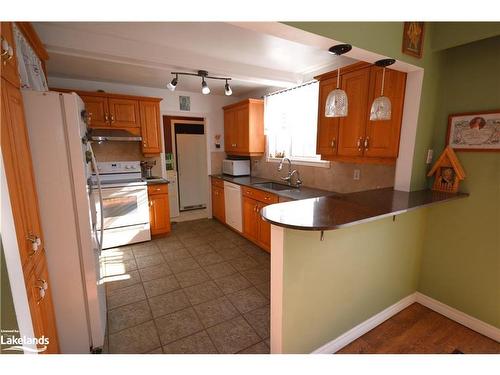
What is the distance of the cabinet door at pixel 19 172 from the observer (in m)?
1.03

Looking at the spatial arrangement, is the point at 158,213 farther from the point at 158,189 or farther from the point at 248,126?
the point at 248,126

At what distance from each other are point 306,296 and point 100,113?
3652 mm

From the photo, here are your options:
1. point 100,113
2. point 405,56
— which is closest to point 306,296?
point 405,56

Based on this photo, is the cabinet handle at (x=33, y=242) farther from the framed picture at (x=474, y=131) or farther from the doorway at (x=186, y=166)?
the doorway at (x=186, y=166)

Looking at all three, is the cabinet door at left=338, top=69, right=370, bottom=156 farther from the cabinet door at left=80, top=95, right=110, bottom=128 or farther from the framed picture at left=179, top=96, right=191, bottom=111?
the cabinet door at left=80, top=95, right=110, bottom=128

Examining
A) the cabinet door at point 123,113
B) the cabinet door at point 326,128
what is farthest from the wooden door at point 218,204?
the cabinet door at point 326,128

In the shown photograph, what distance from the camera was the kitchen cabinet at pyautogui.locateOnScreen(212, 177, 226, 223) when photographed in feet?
14.2

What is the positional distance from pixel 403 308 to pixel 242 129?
3277 millimetres

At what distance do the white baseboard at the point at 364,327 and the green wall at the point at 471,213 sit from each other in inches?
12.3

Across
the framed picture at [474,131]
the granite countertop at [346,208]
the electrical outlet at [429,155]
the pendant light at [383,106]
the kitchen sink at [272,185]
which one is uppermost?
the pendant light at [383,106]

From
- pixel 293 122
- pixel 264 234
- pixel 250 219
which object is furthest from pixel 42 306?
pixel 293 122

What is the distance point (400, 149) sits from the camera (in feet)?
6.51

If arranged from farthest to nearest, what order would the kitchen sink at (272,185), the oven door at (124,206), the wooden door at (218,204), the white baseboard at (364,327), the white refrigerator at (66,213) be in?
the wooden door at (218,204) → the kitchen sink at (272,185) → the oven door at (124,206) → the white baseboard at (364,327) → the white refrigerator at (66,213)

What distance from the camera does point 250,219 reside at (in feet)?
11.6
